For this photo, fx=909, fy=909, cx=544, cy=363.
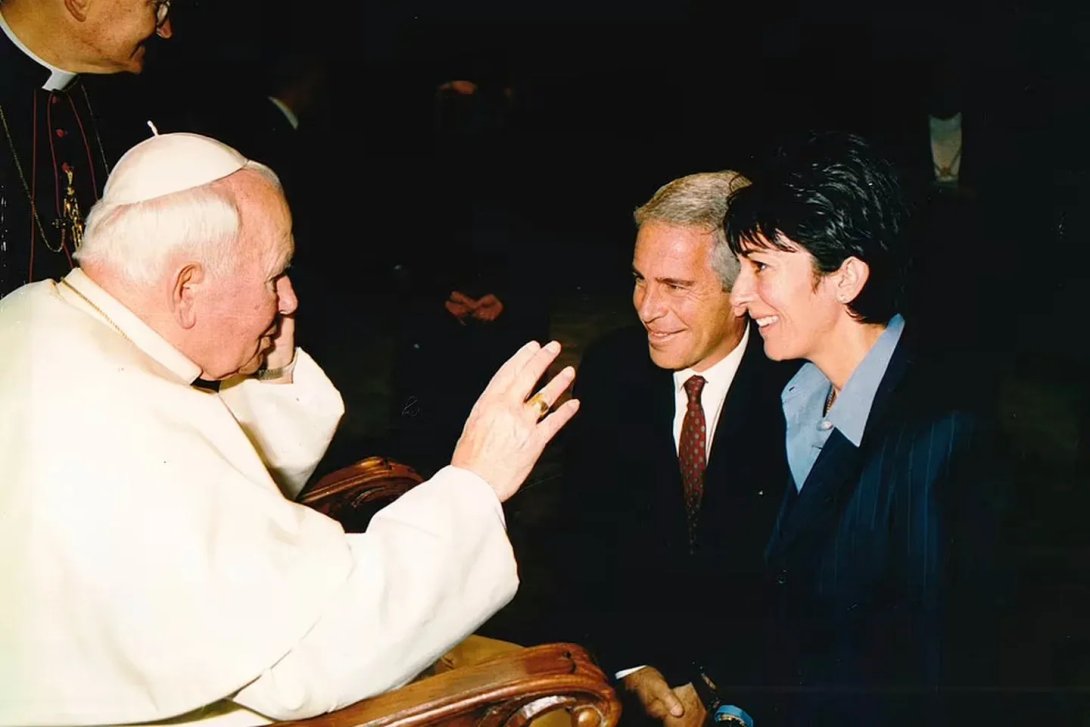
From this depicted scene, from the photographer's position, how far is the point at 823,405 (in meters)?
1.56

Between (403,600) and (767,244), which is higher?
(767,244)

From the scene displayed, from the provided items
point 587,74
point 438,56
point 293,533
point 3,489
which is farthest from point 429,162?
point 3,489

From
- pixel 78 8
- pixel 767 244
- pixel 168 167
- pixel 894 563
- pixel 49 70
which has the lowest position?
pixel 894 563

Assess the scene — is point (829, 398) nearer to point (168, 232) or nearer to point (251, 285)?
point (251, 285)

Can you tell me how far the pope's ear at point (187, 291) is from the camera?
1331mm

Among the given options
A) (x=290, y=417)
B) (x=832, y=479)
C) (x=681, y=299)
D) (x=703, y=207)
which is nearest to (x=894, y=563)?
(x=832, y=479)

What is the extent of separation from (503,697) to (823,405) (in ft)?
2.39

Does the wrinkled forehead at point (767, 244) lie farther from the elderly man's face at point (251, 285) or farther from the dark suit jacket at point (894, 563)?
the elderly man's face at point (251, 285)

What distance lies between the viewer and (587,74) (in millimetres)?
1727

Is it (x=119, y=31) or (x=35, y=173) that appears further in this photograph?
(x=35, y=173)

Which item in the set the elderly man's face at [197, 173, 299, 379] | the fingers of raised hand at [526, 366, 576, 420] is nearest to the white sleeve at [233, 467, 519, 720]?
the fingers of raised hand at [526, 366, 576, 420]

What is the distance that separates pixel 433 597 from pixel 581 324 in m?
0.63

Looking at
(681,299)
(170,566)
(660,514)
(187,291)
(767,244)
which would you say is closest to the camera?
(170,566)

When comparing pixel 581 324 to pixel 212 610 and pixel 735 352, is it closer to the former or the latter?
pixel 735 352
